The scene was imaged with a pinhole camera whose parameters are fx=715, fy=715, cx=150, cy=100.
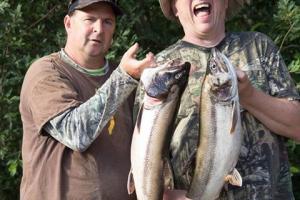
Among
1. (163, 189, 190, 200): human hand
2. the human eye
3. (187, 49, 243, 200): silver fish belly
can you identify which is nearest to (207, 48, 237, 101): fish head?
(187, 49, 243, 200): silver fish belly

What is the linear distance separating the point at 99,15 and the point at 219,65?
1.12 meters

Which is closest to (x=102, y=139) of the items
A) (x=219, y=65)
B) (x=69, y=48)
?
(x=69, y=48)

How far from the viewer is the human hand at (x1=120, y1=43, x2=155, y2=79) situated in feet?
13.4

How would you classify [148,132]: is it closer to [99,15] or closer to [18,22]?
[99,15]

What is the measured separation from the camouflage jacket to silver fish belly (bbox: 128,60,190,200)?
0.80ft

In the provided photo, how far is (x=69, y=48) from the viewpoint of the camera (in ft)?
15.6

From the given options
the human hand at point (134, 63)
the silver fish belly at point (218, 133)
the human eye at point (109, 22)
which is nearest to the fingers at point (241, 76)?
the silver fish belly at point (218, 133)

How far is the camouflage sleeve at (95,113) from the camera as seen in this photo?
417 centimetres

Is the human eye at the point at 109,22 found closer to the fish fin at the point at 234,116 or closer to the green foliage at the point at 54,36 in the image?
the fish fin at the point at 234,116

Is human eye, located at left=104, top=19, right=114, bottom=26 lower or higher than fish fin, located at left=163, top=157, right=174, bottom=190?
higher

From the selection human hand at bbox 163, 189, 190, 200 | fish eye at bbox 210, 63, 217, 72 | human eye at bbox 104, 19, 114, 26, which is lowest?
human hand at bbox 163, 189, 190, 200

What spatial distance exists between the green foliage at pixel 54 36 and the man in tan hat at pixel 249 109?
1.82 metres

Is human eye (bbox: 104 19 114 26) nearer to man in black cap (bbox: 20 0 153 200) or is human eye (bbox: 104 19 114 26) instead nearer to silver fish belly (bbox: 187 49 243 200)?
man in black cap (bbox: 20 0 153 200)

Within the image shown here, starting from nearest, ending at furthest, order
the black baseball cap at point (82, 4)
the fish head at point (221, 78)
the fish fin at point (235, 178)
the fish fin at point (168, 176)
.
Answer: the fish head at point (221, 78) < the fish fin at point (235, 178) < the fish fin at point (168, 176) < the black baseball cap at point (82, 4)
